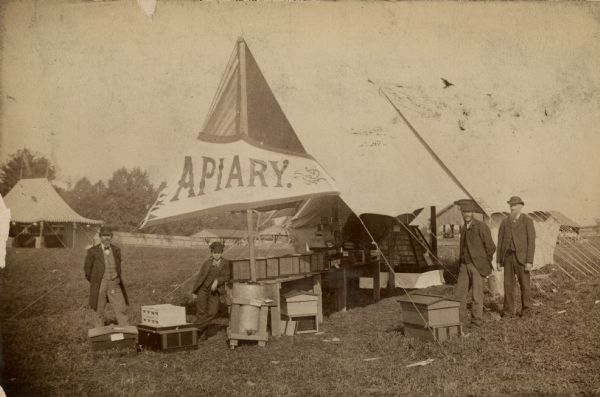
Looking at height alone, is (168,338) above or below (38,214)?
below

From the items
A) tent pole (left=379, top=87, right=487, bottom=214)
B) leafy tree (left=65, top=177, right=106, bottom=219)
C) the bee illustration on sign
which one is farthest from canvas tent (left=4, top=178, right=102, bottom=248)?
leafy tree (left=65, top=177, right=106, bottom=219)

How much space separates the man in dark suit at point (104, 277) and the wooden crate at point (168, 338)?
Answer: 0.87m

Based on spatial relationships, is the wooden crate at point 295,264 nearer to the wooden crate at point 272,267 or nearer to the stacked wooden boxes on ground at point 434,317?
the wooden crate at point 272,267

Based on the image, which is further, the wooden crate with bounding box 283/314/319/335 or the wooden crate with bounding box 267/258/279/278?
the wooden crate with bounding box 267/258/279/278

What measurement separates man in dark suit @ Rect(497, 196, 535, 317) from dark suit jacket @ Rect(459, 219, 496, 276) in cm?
45

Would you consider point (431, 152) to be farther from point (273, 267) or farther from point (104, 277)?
point (104, 277)

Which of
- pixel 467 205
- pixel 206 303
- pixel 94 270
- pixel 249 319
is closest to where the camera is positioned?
pixel 249 319

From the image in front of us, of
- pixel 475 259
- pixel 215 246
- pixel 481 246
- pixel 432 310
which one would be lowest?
pixel 432 310

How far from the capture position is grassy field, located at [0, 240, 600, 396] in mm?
4695

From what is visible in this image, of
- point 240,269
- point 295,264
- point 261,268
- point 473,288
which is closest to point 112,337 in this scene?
point 240,269

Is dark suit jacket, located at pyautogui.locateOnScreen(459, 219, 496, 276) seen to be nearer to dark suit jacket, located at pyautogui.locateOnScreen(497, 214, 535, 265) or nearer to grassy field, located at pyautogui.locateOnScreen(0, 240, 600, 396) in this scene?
dark suit jacket, located at pyautogui.locateOnScreen(497, 214, 535, 265)

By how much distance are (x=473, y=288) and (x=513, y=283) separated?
29.4 inches

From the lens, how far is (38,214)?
10609 mm

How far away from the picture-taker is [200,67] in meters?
7.34
